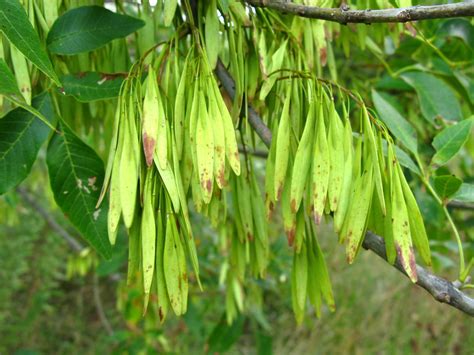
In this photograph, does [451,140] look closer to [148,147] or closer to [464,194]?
[464,194]

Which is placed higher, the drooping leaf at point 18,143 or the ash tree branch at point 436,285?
the drooping leaf at point 18,143

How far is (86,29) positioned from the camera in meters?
0.85

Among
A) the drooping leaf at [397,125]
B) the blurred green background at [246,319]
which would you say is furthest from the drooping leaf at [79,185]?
the blurred green background at [246,319]

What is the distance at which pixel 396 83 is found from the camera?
57.2 inches

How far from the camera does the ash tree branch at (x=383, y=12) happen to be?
637mm

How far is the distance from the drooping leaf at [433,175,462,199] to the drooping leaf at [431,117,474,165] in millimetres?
59

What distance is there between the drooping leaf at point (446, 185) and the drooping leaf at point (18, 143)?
1.94ft

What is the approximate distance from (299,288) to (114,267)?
1242mm

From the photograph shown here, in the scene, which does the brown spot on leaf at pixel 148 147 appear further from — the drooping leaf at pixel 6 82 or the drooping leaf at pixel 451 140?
the drooping leaf at pixel 451 140

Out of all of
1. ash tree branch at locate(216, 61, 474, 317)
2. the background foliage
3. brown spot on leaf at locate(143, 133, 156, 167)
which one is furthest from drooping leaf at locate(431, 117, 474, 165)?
brown spot on leaf at locate(143, 133, 156, 167)

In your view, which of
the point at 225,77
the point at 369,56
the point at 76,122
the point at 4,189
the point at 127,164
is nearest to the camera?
the point at 127,164

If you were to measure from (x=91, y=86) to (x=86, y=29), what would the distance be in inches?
3.2

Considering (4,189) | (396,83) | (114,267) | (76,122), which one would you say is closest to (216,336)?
(114,267)

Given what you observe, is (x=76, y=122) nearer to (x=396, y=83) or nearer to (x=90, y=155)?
(x=90, y=155)
